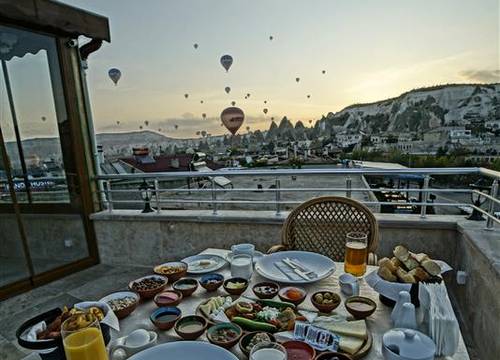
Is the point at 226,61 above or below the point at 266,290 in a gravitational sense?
above

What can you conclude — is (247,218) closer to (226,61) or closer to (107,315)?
(107,315)

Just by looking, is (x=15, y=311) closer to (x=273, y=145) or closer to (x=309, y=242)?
(x=309, y=242)

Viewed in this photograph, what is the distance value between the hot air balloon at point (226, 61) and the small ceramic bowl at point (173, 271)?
6.07 metres

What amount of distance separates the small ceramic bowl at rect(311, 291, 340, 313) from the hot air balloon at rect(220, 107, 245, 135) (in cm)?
555

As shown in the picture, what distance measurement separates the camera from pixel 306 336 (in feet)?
2.47

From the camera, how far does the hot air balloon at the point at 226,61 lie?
639 cm

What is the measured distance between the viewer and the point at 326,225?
169cm

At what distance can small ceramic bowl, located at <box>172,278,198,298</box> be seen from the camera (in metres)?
1.06

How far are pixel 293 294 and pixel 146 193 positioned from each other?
2.54 m

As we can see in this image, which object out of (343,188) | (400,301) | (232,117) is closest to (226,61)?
(232,117)

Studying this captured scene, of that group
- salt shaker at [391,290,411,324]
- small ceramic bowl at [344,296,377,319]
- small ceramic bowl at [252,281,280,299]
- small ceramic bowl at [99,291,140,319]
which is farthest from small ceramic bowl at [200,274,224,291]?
salt shaker at [391,290,411,324]

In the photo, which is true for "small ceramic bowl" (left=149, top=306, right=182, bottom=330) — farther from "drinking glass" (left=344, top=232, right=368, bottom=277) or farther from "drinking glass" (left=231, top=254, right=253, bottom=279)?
"drinking glass" (left=344, top=232, right=368, bottom=277)

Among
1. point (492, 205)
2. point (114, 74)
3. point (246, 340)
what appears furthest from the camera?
point (114, 74)

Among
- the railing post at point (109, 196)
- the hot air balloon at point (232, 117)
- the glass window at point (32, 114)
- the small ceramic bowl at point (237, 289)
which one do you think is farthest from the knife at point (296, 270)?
the hot air balloon at point (232, 117)
